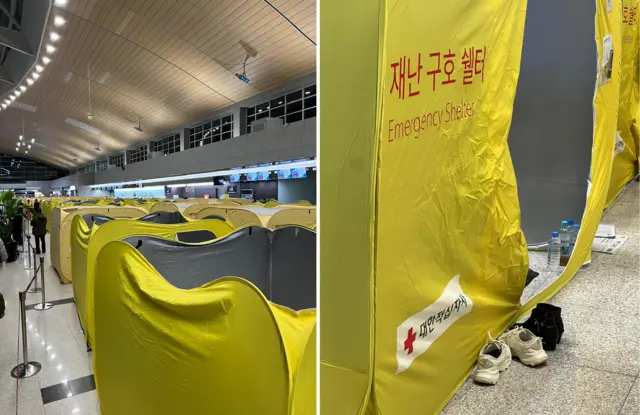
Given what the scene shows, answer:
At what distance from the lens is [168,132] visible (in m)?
21.1

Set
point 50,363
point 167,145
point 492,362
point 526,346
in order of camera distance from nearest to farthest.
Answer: point 492,362
point 526,346
point 50,363
point 167,145

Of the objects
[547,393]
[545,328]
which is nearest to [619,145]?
[545,328]

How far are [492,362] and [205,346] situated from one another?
4.55 ft

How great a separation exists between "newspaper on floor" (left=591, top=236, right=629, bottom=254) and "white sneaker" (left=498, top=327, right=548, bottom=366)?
2.28 m

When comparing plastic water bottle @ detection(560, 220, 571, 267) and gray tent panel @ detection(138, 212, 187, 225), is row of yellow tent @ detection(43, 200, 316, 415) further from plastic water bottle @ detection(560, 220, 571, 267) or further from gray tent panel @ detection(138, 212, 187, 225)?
plastic water bottle @ detection(560, 220, 571, 267)

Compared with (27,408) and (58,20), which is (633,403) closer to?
(27,408)

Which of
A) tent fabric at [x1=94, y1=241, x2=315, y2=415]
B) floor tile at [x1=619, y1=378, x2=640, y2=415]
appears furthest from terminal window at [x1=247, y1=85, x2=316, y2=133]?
floor tile at [x1=619, y1=378, x2=640, y2=415]

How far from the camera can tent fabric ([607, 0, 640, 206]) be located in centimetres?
421

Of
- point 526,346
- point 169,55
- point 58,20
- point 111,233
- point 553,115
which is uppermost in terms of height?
point 58,20

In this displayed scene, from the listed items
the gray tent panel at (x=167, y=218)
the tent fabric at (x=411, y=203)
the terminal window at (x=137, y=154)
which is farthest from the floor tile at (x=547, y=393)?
the terminal window at (x=137, y=154)

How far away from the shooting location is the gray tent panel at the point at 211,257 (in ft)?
7.27

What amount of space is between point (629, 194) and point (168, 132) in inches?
837

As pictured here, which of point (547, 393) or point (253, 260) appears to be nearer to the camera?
point (547, 393)

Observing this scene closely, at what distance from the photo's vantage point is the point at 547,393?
1612 millimetres
